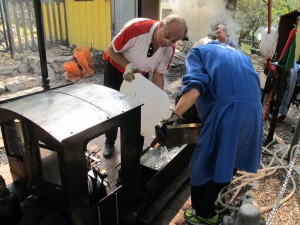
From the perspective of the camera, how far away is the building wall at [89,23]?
8812 mm

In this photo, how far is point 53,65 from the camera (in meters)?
7.62

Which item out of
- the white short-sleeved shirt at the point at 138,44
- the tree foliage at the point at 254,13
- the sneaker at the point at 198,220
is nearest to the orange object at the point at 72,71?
the white short-sleeved shirt at the point at 138,44

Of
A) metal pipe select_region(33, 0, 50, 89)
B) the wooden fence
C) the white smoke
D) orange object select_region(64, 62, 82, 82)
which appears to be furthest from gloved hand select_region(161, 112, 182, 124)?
the white smoke

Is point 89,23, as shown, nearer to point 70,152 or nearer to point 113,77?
point 113,77

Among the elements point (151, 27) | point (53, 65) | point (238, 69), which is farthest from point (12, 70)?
point (238, 69)

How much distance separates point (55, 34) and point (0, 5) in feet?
6.70

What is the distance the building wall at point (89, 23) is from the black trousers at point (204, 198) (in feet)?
24.0

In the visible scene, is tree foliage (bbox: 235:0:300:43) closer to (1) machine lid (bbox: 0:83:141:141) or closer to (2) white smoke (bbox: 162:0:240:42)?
(2) white smoke (bbox: 162:0:240:42)

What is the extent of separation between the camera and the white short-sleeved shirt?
10.0 feet

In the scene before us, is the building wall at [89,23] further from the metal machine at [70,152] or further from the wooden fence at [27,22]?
the metal machine at [70,152]

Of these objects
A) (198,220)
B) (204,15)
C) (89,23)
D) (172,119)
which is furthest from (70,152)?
(204,15)

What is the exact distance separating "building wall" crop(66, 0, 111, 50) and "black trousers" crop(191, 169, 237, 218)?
7306 mm

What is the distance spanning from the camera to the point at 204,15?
1068 cm

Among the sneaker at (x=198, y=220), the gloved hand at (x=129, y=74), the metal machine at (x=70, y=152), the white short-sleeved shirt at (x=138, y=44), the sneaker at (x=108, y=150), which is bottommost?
the sneaker at (x=198, y=220)
